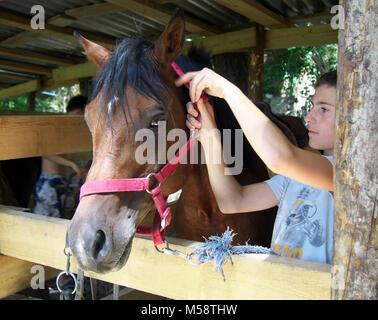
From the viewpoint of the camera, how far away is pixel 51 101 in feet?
50.3

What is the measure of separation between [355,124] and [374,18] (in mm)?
254

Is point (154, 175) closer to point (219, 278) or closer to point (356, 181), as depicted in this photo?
point (219, 278)

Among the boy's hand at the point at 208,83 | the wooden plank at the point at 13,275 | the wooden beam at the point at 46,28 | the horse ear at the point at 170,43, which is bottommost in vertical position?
the wooden plank at the point at 13,275

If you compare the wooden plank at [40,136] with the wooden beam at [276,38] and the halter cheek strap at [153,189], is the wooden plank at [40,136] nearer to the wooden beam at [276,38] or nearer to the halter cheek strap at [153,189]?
the halter cheek strap at [153,189]

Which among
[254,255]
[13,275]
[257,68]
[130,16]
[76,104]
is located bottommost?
[13,275]

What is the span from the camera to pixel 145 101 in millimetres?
1277

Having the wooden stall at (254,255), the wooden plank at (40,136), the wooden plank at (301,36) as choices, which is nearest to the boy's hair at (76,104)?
the wooden stall at (254,255)

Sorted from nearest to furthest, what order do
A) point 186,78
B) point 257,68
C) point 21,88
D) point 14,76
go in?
1. point 186,78
2. point 257,68
3. point 14,76
4. point 21,88

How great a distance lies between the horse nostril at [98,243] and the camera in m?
1.04

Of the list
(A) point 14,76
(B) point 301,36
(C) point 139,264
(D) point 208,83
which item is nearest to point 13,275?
(C) point 139,264

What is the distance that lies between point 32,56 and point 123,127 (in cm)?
566

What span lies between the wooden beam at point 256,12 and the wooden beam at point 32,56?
422 centimetres

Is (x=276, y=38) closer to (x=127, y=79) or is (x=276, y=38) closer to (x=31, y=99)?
(x=127, y=79)

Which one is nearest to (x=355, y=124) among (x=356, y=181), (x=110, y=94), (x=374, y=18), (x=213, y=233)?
(x=356, y=181)
